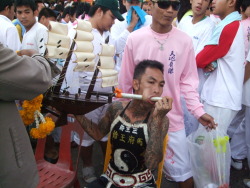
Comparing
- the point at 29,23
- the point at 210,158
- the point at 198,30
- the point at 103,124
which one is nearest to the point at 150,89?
the point at 103,124

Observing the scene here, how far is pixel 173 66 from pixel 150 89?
1.33 ft

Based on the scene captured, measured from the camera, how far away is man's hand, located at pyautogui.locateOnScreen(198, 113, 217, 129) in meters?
2.44

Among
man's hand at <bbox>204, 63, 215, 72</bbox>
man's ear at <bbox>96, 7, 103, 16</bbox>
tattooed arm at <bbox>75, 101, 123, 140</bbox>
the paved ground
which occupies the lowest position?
the paved ground

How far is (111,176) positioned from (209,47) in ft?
5.64

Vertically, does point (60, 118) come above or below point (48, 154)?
above

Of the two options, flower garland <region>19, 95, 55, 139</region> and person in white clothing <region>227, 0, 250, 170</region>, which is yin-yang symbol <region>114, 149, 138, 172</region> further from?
person in white clothing <region>227, 0, 250, 170</region>

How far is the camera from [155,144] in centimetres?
212

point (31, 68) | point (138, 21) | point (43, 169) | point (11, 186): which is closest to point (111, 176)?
point (43, 169)

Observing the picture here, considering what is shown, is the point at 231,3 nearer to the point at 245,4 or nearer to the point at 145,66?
the point at 245,4

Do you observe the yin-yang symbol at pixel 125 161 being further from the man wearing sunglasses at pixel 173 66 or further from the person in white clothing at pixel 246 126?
the person in white clothing at pixel 246 126

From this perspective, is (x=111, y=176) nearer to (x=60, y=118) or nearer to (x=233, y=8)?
(x=60, y=118)

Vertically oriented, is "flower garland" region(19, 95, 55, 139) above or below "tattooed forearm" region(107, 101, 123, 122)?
above

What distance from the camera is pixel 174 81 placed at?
8.32ft

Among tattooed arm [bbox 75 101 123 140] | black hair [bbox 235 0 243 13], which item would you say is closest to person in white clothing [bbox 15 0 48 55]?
tattooed arm [bbox 75 101 123 140]
